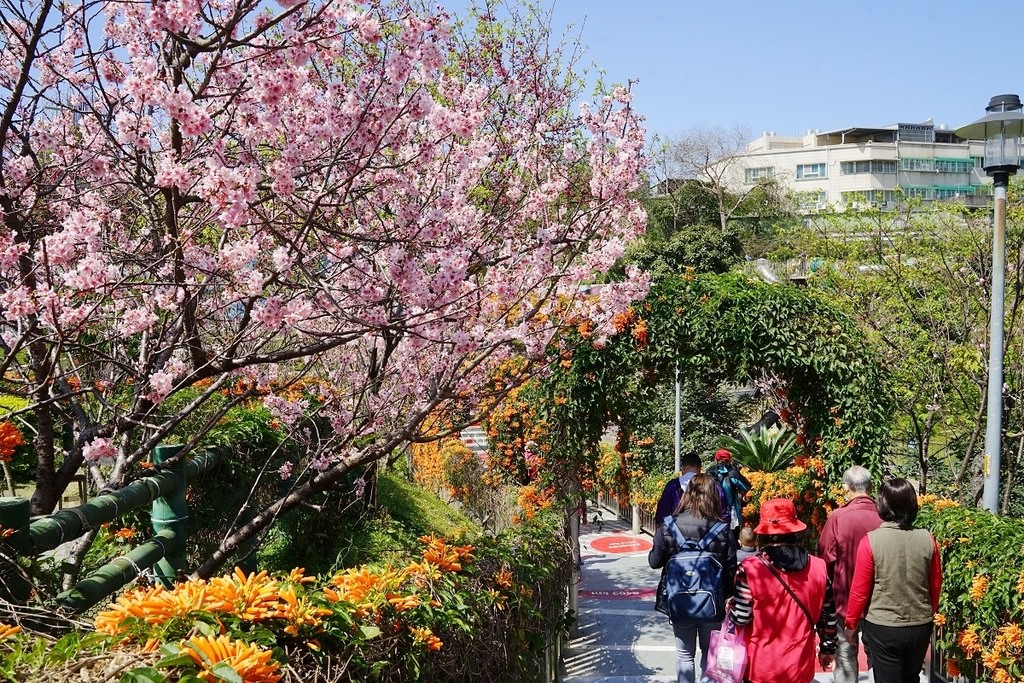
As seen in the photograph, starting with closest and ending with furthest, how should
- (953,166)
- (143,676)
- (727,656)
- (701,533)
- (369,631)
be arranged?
1. (143,676)
2. (369,631)
3. (727,656)
4. (701,533)
5. (953,166)

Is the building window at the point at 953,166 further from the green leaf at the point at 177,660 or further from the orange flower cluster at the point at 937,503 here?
the green leaf at the point at 177,660

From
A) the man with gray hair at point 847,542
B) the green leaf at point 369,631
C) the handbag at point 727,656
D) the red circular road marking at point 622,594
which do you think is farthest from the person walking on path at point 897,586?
the red circular road marking at point 622,594

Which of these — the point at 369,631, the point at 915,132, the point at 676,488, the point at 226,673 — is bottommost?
the point at 676,488

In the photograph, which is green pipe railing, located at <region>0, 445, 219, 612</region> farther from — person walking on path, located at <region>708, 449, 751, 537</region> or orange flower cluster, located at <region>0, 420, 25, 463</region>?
person walking on path, located at <region>708, 449, 751, 537</region>

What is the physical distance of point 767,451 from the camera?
10.6 metres

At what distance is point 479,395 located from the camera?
5617 millimetres

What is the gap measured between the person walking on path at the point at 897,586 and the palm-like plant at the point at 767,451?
6.84 metres

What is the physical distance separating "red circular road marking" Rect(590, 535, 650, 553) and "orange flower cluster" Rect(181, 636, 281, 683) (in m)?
10.1

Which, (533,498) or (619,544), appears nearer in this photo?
(533,498)

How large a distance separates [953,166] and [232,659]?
205ft

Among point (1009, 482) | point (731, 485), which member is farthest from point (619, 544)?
point (731, 485)

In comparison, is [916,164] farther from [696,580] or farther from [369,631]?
[369,631]

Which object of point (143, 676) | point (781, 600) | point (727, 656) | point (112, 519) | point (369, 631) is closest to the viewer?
point (143, 676)

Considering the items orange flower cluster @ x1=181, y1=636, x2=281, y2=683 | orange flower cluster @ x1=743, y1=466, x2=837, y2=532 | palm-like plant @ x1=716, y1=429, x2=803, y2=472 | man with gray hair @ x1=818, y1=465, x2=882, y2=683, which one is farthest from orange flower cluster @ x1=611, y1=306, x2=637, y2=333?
orange flower cluster @ x1=181, y1=636, x2=281, y2=683
